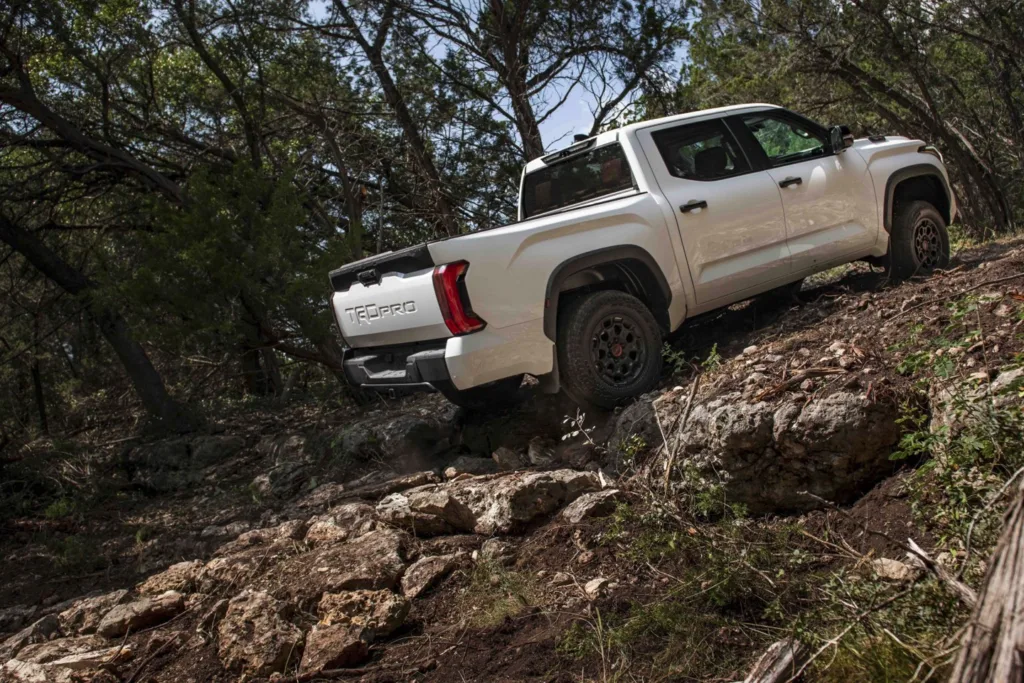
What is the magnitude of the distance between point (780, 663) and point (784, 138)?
17.6 feet

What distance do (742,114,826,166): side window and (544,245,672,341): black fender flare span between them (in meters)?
1.54

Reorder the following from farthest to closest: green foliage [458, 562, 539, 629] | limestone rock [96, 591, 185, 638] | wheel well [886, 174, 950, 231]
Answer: wheel well [886, 174, 950, 231]
limestone rock [96, 591, 185, 638]
green foliage [458, 562, 539, 629]

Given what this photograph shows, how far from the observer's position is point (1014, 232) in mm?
10352

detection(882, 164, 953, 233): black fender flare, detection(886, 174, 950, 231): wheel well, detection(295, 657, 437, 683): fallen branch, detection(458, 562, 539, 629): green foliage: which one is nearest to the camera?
detection(295, 657, 437, 683): fallen branch

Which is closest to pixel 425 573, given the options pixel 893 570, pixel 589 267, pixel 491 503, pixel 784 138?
pixel 491 503

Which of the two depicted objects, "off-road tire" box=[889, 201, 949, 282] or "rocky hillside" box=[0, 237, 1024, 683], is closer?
"rocky hillside" box=[0, 237, 1024, 683]

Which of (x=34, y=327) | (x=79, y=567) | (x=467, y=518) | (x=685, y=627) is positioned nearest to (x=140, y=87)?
(x=34, y=327)

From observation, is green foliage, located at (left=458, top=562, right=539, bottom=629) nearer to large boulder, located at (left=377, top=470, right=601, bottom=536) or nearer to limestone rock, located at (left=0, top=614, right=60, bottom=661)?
large boulder, located at (left=377, top=470, right=601, bottom=536)

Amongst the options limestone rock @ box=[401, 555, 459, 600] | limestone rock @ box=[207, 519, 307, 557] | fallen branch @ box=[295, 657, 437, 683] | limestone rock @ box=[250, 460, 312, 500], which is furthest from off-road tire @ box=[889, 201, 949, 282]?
fallen branch @ box=[295, 657, 437, 683]

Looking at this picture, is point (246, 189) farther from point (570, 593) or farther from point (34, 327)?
point (570, 593)

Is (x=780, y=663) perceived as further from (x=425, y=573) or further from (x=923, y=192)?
(x=923, y=192)

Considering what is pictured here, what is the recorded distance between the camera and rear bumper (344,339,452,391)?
5676mm

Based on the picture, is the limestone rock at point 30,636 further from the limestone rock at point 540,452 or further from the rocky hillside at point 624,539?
the limestone rock at point 540,452

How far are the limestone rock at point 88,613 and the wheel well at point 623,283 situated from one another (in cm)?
314
